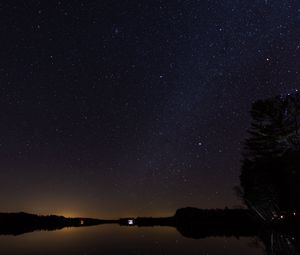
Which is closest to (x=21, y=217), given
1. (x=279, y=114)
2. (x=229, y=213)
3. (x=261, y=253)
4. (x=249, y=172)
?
(x=229, y=213)

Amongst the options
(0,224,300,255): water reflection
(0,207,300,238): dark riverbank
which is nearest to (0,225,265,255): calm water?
(0,224,300,255): water reflection

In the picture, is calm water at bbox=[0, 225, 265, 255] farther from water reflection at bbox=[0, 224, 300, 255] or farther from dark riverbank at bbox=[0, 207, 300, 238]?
dark riverbank at bbox=[0, 207, 300, 238]

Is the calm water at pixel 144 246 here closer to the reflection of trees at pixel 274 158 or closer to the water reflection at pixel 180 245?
the water reflection at pixel 180 245

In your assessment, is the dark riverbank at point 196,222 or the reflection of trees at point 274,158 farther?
the dark riverbank at point 196,222

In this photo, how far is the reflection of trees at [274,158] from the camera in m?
37.8

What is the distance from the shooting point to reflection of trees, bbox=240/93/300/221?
1489 inches

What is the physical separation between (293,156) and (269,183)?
7769mm

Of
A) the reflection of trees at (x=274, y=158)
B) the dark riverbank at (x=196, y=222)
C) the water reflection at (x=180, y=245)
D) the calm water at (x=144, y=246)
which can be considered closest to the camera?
the water reflection at (x=180, y=245)

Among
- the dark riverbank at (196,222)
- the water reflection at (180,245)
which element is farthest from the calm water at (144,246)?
the dark riverbank at (196,222)

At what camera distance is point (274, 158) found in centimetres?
4031

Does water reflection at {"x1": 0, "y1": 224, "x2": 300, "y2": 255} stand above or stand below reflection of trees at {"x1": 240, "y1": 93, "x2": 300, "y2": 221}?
below

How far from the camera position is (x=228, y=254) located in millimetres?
26016

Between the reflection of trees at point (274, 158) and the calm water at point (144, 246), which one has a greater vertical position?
the reflection of trees at point (274, 158)

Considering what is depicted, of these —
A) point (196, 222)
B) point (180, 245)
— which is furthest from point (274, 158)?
point (196, 222)
